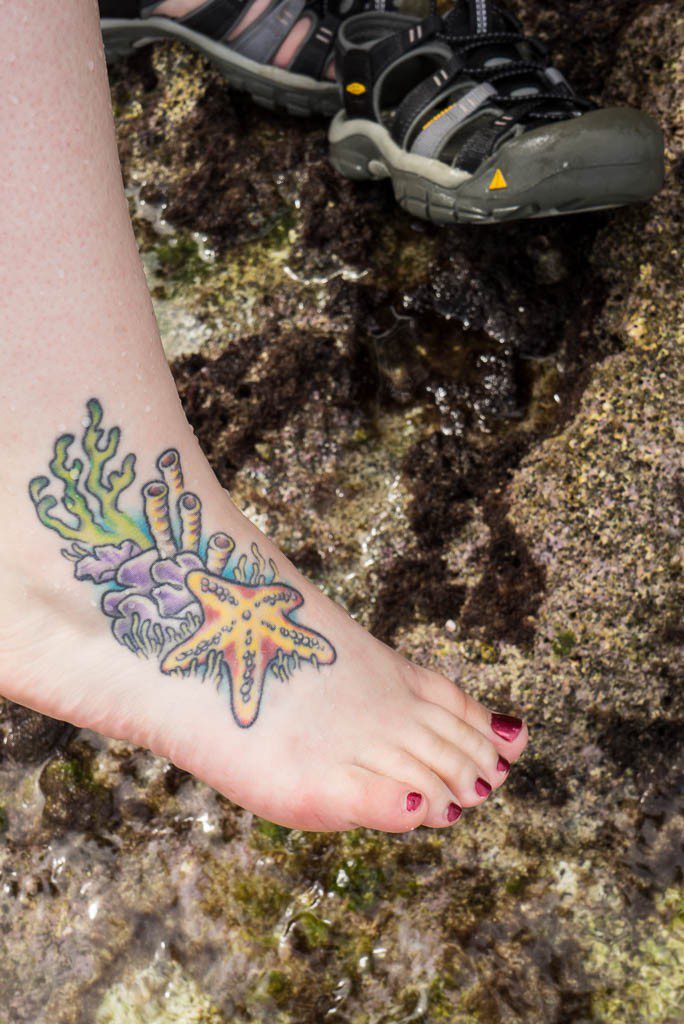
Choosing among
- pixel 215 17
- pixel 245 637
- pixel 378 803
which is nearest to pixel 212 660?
pixel 245 637

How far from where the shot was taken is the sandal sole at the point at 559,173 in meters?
1.32

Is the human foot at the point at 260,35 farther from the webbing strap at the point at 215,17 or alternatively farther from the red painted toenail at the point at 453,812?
the red painted toenail at the point at 453,812

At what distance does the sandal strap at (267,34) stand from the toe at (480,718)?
123 cm

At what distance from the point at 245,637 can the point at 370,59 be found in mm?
1078

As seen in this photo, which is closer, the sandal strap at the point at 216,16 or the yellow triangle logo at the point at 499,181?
the yellow triangle logo at the point at 499,181

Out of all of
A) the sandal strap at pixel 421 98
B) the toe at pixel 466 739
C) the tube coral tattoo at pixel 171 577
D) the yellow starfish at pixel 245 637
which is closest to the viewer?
the tube coral tattoo at pixel 171 577

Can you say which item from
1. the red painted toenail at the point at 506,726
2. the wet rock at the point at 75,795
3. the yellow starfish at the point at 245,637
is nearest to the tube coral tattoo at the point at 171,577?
the yellow starfish at the point at 245,637

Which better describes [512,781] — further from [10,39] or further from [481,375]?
[10,39]

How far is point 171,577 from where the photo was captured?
4.22 ft

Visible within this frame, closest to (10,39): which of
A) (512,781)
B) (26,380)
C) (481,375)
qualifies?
(26,380)

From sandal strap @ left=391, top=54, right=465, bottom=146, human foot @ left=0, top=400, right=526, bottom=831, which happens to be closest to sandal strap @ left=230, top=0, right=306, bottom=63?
sandal strap @ left=391, top=54, right=465, bottom=146

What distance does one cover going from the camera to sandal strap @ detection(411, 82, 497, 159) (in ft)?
4.91

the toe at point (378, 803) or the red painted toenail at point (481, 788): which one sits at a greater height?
the toe at point (378, 803)

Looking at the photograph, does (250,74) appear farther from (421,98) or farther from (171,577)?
(171,577)
